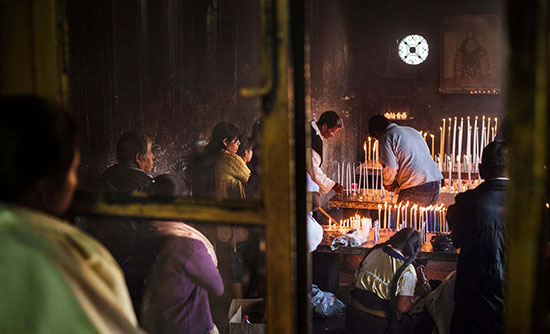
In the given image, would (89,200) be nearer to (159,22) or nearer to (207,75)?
(159,22)

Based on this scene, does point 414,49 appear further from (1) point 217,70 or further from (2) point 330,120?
(1) point 217,70

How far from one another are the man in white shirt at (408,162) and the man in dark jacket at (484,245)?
9.07 feet

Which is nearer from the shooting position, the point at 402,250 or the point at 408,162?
the point at 402,250

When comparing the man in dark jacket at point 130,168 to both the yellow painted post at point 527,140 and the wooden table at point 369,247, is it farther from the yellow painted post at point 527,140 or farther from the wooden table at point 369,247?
the yellow painted post at point 527,140

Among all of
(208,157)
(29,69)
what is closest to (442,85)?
(208,157)

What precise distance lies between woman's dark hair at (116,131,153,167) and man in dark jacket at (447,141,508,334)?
2216 mm

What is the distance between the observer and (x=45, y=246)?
1.09 metres

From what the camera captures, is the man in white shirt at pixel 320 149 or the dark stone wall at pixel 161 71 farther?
the man in white shirt at pixel 320 149

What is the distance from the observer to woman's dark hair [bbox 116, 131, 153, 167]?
3.95 m

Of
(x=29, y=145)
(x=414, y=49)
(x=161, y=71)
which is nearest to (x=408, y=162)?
(x=161, y=71)

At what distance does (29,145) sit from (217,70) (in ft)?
17.6

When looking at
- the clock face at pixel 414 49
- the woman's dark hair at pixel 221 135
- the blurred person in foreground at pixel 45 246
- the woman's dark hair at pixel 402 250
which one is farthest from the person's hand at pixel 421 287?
the clock face at pixel 414 49

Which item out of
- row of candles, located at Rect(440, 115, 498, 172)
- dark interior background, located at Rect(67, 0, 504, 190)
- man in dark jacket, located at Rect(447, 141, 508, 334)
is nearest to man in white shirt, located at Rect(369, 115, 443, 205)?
row of candles, located at Rect(440, 115, 498, 172)

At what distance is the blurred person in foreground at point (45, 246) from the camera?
1.08 metres
